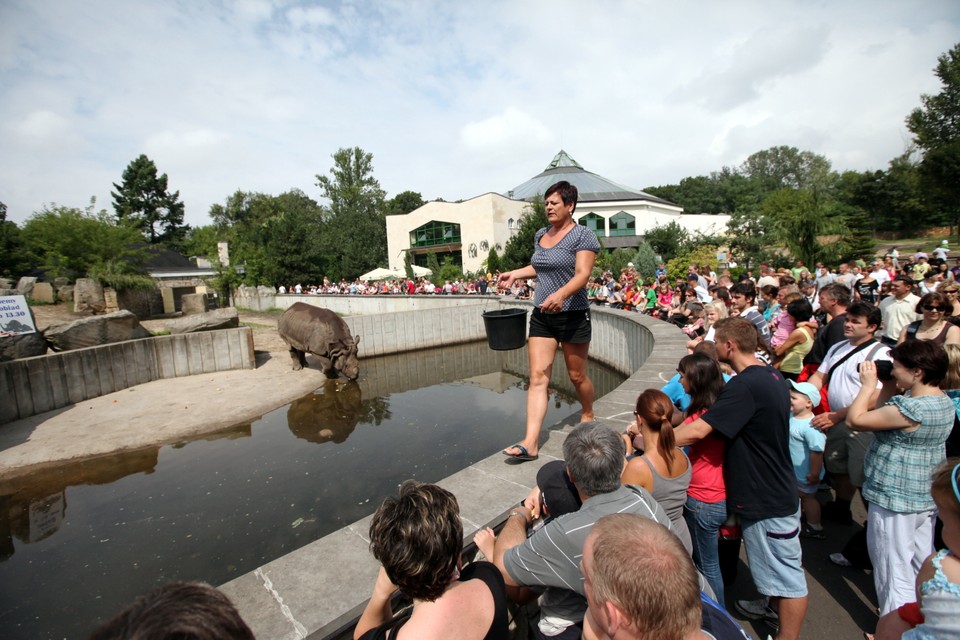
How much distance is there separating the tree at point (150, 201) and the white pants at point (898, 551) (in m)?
79.5

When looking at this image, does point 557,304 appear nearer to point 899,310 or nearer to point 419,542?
point 419,542

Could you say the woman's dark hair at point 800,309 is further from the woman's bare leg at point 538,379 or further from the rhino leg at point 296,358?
the rhino leg at point 296,358

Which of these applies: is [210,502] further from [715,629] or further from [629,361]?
[629,361]

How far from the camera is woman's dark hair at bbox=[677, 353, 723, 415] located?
110 inches

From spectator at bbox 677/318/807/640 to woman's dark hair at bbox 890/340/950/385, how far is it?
0.75m

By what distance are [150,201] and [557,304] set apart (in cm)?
8174

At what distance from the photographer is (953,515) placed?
4.75ft

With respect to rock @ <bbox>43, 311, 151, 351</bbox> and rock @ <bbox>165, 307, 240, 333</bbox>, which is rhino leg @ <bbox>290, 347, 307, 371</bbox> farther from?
rock @ <bbox>43, 311, 151, 351</bbox>

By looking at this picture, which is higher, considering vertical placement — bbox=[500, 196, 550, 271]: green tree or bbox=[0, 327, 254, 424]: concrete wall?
bbox=[500, 196, 550, 271]: green tree

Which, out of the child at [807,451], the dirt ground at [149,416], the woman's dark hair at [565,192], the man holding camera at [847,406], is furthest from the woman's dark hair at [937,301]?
the dirt ground at [149,416]

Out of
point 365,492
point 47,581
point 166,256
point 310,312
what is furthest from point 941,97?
point 166,256

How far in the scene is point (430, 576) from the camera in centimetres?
160

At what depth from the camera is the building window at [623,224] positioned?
4650cm

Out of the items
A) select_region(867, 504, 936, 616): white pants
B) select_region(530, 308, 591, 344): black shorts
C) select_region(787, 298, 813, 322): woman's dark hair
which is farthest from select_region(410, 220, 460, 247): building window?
select_region(867, 504, 936, 616): white pants
